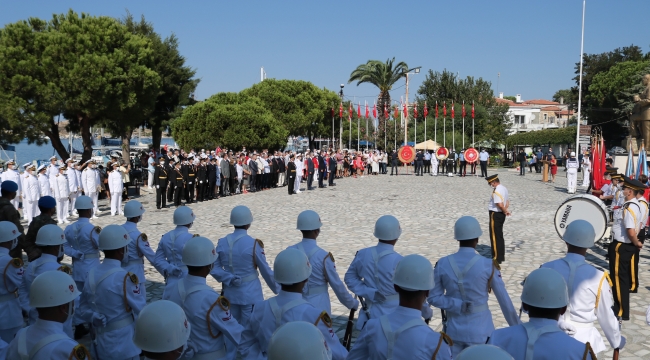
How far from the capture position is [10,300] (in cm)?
543

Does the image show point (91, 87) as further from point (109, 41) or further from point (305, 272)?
point (305, 272)

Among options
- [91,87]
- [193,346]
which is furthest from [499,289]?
[91,87]

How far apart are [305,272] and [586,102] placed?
6653 centimetres

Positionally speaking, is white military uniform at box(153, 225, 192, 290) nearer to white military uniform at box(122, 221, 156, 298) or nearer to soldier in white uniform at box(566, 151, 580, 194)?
white military uniform at box(122, 221, 156, 298)

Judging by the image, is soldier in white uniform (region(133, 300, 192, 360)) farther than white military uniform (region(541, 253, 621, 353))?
No

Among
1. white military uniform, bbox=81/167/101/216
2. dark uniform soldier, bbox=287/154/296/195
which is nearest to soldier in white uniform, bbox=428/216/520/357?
white military uniform, bbox=81/167/101/216

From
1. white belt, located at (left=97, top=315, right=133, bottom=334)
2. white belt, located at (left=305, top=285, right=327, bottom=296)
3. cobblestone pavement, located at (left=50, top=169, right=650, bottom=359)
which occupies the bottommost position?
cobblestone pavement, located at (left=50, top=169, right=650, bottom=359)

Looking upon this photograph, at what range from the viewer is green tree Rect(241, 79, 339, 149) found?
53.8 m

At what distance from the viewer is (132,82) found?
1121 inches

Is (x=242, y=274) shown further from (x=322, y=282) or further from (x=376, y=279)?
(x=376, y=279)

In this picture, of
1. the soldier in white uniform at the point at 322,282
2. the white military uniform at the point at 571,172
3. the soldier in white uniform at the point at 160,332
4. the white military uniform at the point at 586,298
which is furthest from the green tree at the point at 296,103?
the soldier in white uniform at the point at 160,332

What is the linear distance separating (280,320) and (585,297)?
277cm

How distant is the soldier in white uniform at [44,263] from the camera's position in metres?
5.52

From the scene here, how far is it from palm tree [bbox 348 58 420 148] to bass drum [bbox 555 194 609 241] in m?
40.6
